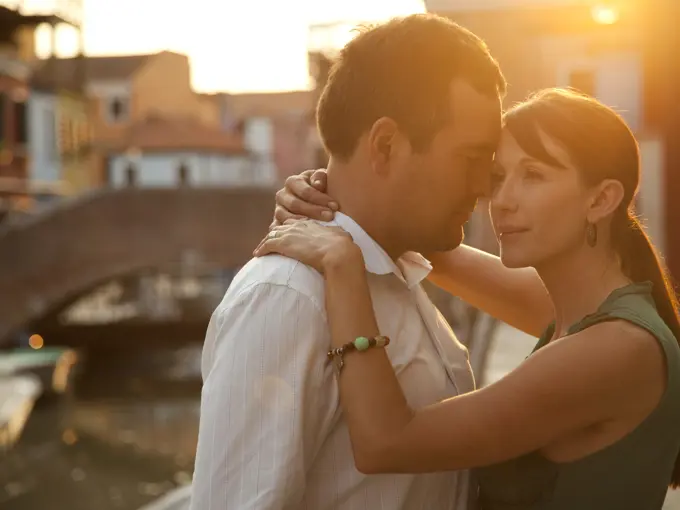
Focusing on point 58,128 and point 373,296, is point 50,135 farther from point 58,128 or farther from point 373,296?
point 373,296

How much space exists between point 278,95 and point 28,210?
1019 inches

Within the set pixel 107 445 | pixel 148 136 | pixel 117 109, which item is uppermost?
pixel 117 109

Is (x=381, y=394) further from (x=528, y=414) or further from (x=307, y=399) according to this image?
(x=528, y=414)

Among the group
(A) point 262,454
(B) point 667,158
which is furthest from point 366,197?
(B) point 667,158

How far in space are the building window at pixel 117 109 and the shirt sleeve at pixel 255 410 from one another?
146ft

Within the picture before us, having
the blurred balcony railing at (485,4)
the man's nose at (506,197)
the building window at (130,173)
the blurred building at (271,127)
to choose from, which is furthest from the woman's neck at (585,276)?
the building window at (130,173)

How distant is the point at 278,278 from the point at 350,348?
16 centimetres

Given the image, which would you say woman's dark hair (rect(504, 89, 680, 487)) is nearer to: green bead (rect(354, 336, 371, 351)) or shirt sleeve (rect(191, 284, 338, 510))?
green bead (rect(354, 336, 371, 351))

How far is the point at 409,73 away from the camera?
175 cm

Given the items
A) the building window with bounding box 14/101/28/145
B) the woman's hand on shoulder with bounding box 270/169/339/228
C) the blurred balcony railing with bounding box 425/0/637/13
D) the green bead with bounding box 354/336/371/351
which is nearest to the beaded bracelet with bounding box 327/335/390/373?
the green bead with bounding box 354/336/371/351

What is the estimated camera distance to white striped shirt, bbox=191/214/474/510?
156 cm

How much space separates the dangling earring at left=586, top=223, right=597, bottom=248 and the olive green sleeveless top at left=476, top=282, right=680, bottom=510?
98 millimetres

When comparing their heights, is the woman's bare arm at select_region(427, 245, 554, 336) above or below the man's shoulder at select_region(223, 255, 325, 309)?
below

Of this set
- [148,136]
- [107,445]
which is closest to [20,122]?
[148,136]
